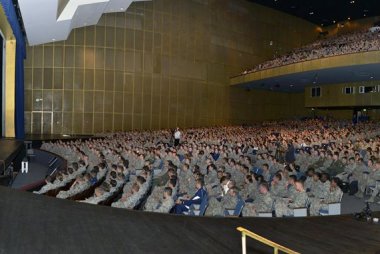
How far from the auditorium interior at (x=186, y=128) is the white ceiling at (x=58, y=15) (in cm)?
10

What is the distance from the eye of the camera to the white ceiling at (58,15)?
17625 millimetres

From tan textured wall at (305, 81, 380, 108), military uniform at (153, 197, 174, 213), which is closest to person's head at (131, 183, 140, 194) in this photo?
military uniform at (153, 197, 174, 213)

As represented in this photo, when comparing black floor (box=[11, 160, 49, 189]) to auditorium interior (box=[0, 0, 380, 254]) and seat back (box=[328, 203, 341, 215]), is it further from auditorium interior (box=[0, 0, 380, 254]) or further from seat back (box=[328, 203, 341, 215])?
seat back (box=[328, 203, 341, 215])

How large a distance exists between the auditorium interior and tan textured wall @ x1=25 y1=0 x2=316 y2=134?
91mm

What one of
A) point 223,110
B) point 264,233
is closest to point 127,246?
point 264,233

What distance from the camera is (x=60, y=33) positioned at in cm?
2259

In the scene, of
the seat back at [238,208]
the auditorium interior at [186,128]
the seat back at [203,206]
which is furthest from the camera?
the seat back at [203,206]

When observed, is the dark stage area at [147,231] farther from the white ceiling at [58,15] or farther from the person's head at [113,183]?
the white ceiling at [58,15]

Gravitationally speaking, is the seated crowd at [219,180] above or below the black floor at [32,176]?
above


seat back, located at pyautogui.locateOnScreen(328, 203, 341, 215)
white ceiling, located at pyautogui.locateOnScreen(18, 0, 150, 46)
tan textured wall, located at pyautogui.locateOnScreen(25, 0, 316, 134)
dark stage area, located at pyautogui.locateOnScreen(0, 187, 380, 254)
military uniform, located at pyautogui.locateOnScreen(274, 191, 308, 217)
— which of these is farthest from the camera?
tan textured wall, located at pyautogui.locateOnScreen(25, 0, 316, 134)

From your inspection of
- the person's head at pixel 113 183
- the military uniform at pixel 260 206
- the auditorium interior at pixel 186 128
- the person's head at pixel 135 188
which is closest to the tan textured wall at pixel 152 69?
the auditorium interior at pixel 186 128

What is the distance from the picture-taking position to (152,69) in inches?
1092

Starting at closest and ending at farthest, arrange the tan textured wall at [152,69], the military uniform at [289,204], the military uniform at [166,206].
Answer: the military uniform at [289,204] < the military uniform at [166,206] < the tan textured wall at [152,69]

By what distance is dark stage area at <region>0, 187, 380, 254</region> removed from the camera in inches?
157
